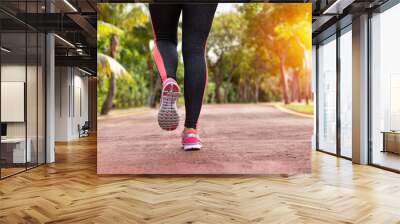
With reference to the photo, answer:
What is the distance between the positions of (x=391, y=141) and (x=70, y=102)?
7512 millimetres

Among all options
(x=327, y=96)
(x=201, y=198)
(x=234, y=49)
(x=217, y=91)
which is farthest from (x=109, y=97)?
(x=327, y=96)

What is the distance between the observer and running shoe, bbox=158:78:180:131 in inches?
153

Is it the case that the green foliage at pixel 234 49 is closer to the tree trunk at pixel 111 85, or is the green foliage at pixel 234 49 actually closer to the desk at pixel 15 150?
the tree trunk at pixel 111 85

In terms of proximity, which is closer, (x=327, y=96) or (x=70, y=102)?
(x=327, y=96)

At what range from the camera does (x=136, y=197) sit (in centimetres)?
387

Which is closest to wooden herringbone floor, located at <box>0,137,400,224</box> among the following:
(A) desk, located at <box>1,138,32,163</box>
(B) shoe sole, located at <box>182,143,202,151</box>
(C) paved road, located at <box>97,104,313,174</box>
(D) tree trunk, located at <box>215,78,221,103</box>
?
(C) paved road, located at <box>97,104,313,174</box>

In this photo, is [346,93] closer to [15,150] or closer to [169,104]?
[169,104]

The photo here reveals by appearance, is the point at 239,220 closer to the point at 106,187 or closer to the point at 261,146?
the point at 106,187

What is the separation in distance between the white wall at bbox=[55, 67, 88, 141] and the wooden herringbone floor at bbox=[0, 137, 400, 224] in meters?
4.27

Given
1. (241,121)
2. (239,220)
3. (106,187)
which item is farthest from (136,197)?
(241,121)

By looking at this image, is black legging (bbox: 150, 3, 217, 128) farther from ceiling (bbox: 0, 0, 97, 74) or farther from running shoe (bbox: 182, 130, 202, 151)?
ceiling (bbox: 0, 0, 97, 74)

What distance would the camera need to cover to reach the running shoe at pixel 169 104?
153 inches

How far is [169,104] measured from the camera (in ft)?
13.1

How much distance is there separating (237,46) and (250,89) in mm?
596
